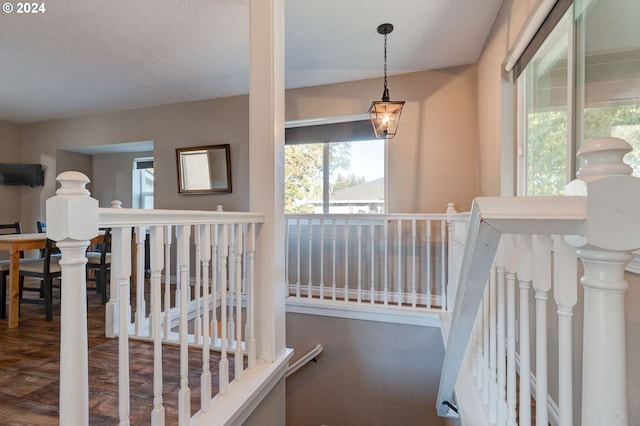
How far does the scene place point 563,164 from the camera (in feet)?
5.41

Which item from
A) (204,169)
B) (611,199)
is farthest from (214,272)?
(204,169)

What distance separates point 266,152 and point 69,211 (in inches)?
42.5

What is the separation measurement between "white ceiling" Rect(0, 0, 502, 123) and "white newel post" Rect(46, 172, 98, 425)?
2.09 meters

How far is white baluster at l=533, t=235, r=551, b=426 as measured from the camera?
61cm

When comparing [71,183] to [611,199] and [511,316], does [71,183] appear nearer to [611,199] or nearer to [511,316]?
[611,199]

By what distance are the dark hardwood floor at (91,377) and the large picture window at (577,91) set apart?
2152 millimetres

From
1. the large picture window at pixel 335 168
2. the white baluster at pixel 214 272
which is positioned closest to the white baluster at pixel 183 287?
the white baluster at pixel 214 272

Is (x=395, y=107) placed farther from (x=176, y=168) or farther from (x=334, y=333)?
(x=176, y=168)

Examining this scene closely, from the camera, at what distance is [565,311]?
0.56 m

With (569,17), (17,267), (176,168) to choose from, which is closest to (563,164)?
(569,17)

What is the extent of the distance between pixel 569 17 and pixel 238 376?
2482 millimetres

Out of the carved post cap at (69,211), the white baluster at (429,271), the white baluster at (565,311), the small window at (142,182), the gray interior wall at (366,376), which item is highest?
the small window at (142,182)

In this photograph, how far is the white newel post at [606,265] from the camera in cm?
43

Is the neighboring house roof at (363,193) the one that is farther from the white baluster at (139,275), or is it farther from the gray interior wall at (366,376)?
the white baluster at (139,275)
